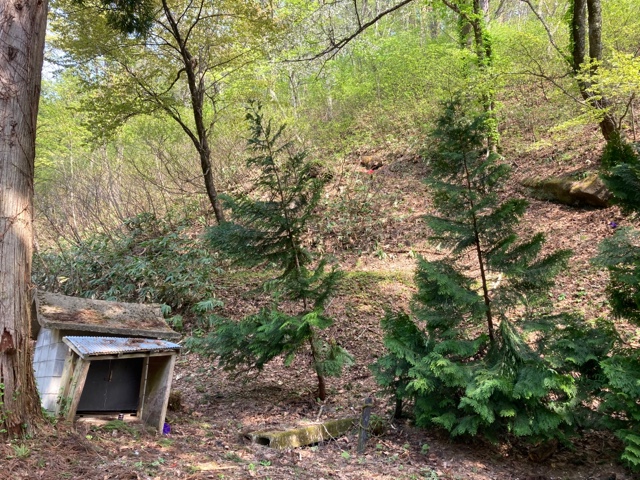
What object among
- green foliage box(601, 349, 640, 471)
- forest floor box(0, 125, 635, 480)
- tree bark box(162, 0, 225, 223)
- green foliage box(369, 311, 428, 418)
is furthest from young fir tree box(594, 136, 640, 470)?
tree bark box(162, 0, 225, 223)

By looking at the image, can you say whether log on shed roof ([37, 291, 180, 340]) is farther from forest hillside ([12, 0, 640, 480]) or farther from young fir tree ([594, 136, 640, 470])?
young fir tree ([594, 136, 640, 470])

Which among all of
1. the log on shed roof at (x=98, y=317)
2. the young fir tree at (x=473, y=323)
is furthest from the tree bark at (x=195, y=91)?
the young fir tree at (x=473, y=323)

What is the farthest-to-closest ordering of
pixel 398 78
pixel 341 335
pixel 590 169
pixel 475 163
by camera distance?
pixel 398 78 < pixel 590 169 < pixel 341 335 < pixel 475 163

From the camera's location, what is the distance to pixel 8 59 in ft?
12.0

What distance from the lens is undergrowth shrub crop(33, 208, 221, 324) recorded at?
9586 mm

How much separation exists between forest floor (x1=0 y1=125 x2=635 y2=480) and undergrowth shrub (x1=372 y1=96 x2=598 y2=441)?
0.53 m

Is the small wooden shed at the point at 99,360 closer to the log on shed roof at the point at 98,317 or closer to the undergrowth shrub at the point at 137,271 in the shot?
the log on shed roof at the point at 98,317

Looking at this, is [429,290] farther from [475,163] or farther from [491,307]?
[475,163]

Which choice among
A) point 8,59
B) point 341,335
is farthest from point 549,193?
point 8,59

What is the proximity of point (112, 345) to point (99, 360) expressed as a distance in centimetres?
27

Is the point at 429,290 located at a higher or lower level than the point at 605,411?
higher

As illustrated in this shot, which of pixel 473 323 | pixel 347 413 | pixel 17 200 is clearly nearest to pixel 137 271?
pixel 347 413

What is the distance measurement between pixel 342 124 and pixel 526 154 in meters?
6.71

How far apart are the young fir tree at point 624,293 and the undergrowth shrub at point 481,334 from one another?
0.35m
